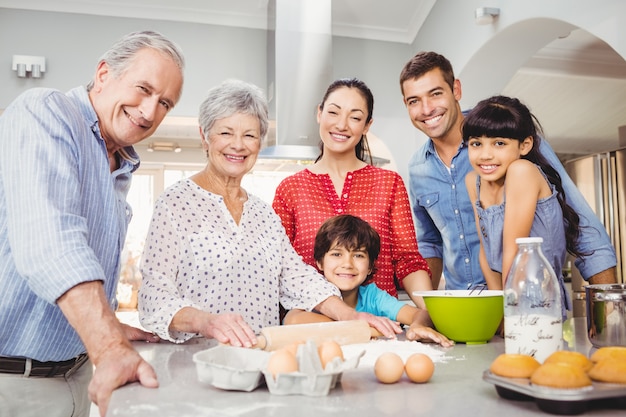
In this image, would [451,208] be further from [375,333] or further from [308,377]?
[308,377]

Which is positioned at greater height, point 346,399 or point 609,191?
point 609,191

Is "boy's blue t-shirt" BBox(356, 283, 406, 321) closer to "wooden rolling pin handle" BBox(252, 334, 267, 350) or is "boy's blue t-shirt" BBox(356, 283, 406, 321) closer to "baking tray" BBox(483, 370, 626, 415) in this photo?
"wooden rolling pin handle" BBox(252, 334, 267, 350)

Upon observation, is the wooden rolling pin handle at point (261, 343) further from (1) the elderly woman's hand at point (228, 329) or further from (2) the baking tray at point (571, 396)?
(2) the baking tray at point (571, 396)

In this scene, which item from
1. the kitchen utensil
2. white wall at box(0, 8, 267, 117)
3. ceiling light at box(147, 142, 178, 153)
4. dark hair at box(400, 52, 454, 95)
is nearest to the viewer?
the kitchen utensil

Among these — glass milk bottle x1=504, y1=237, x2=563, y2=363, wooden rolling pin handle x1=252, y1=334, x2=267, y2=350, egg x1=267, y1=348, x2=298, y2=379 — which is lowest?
wooden rolling pin handle x1=252, y1=334, x2=267, y2=350

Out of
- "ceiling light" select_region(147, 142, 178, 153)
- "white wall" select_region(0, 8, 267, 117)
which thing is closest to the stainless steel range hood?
"white wall" select_region(0, 8, 267, 117)

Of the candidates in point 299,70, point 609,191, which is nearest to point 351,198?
point 299,70

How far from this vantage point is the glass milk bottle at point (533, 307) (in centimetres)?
93

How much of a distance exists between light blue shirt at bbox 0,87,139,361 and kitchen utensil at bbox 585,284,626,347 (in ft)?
2.87

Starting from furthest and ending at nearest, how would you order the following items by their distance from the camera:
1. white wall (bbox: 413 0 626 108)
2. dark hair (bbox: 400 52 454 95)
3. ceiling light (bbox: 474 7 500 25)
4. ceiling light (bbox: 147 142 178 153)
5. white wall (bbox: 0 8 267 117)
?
ceiling light (bbox: 147 142 178 153)
white wall (bbox: 0 8 267 117)
ceiling light (bbox: 474 7 500 25)
white wall (bbox: 413 0 626 108)
dark hair (bbox: 400 52 454 95)

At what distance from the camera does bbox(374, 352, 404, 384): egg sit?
2.73 feet

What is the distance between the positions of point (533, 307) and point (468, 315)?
21 cm

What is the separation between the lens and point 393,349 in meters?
1.11

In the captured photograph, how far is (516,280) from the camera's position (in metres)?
0.96
